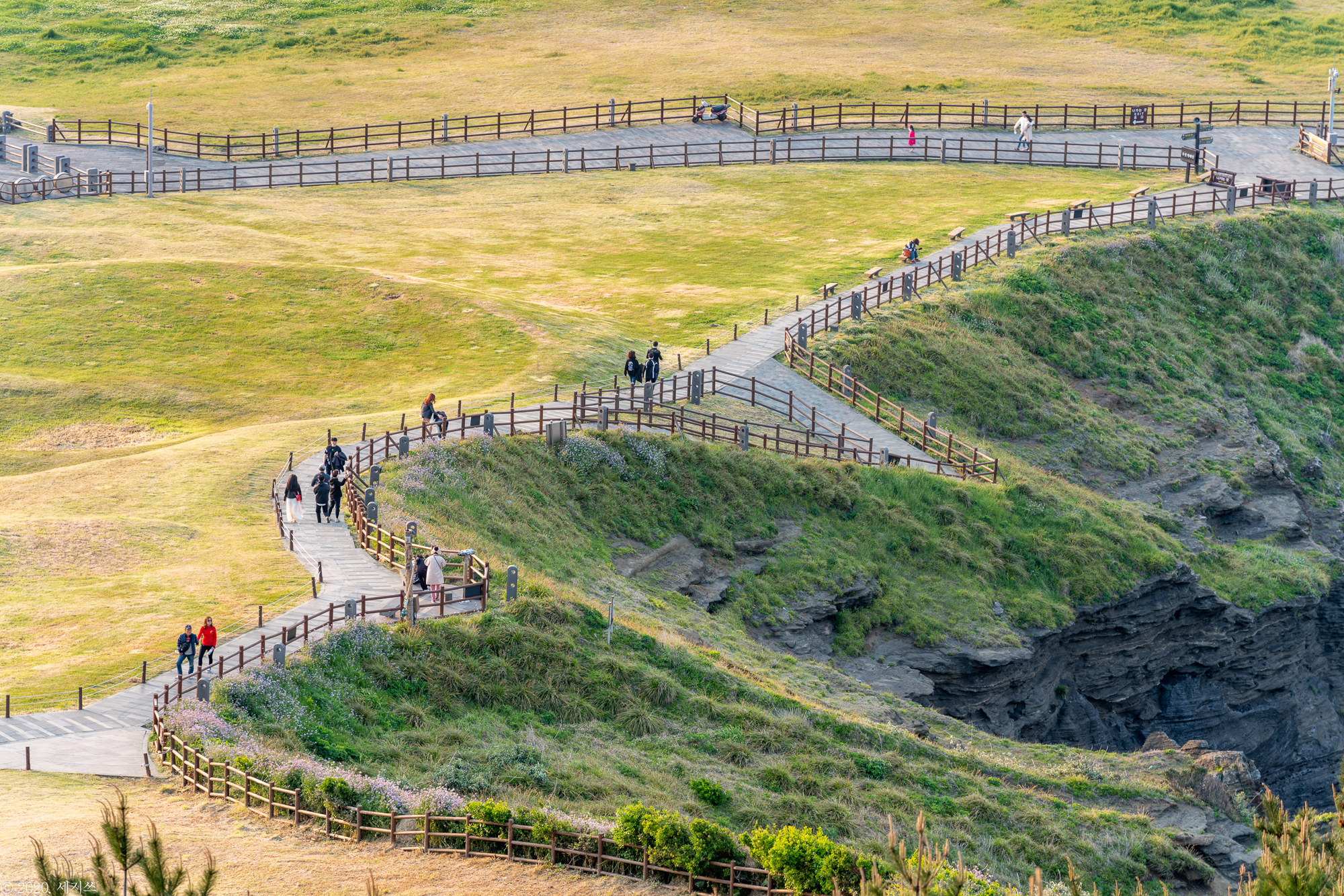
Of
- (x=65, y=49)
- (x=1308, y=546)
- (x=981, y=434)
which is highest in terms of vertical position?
(x=65, y=49)

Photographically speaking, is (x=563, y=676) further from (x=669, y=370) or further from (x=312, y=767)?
(x=669, y=370)

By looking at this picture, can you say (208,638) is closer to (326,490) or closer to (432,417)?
(326,490)

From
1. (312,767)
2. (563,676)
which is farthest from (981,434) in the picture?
(312,767)

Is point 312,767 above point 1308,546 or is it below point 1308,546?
above

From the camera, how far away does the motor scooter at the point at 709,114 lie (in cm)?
9019

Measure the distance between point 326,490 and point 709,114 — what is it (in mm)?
55026

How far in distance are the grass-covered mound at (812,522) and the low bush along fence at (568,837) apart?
549 inches

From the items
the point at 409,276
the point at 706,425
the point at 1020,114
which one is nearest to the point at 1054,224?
the point at 1020,114

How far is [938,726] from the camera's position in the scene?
128 feet

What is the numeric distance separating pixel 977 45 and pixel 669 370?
62.4 meters

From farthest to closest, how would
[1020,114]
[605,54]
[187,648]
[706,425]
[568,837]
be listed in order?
[605,54] → [1020,114] → [706,425] → [187,648] → [568,837]

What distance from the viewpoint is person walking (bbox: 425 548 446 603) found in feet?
111

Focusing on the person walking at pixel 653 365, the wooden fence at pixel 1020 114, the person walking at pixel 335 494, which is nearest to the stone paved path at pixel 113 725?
the person walking at pixel 335 494

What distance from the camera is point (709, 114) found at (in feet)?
297
